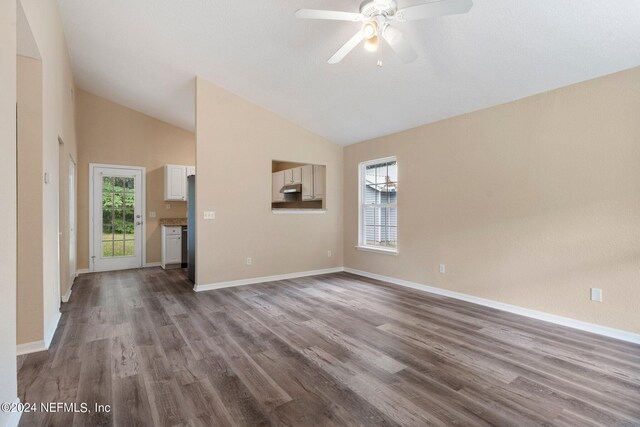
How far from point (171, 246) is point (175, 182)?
4.48 ft

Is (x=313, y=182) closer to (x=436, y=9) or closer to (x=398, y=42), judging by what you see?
(x=398, y=42)

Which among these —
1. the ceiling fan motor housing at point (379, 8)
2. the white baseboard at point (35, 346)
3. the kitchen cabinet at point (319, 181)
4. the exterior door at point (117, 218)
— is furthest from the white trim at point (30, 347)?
the kitchen cabinet at point (319, 181)

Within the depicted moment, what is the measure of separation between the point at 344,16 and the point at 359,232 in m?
3.92

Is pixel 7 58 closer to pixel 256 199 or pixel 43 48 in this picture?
pixel 43 48

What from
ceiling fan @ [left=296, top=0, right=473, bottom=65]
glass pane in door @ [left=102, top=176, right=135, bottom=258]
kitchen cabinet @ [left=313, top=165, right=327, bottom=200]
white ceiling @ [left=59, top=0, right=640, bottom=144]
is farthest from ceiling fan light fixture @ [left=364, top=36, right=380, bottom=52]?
glass pane in door @ [left=102, top=176, right=135, bottom=258]

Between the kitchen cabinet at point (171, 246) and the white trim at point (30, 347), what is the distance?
12.5ft

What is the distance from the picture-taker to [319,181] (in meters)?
6.09

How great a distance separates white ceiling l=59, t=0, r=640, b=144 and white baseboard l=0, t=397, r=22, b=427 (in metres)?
3.39

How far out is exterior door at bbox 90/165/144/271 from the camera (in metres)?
6.04

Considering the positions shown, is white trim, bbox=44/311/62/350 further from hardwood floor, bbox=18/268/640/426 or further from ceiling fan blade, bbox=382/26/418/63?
ceiling fan blade, bbox=382/26/418/63

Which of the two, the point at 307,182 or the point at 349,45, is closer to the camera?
the point at 349,45

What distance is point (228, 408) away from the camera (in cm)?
183

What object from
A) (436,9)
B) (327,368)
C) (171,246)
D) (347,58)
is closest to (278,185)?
(171,246)

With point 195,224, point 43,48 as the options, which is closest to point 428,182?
point 195,224
